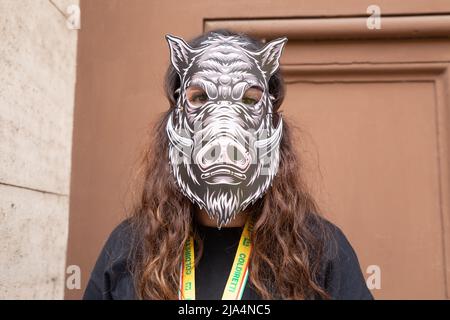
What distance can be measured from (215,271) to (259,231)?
0.56 feet

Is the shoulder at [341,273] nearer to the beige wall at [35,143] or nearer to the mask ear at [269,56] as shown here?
the mask ear at [269,56]

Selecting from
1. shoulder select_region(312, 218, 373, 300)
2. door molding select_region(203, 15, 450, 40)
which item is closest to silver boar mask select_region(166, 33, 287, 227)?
shoulder select_region(312, 218, 373, 300)

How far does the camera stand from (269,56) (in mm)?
1445

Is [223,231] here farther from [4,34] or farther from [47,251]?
[4,34]

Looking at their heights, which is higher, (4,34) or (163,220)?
(4,34)

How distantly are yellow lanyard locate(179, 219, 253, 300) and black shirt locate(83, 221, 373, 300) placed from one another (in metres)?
0.02

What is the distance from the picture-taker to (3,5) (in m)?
1.76

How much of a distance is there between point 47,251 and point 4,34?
0.86 m

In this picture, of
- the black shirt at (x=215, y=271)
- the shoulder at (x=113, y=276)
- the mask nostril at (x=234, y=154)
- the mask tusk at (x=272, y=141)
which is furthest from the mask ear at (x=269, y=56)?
the shoulder at (x=113, y=276)

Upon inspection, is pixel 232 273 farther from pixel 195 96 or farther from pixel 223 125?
pixel 195 96

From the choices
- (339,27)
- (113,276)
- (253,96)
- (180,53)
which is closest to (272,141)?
(253,96)
